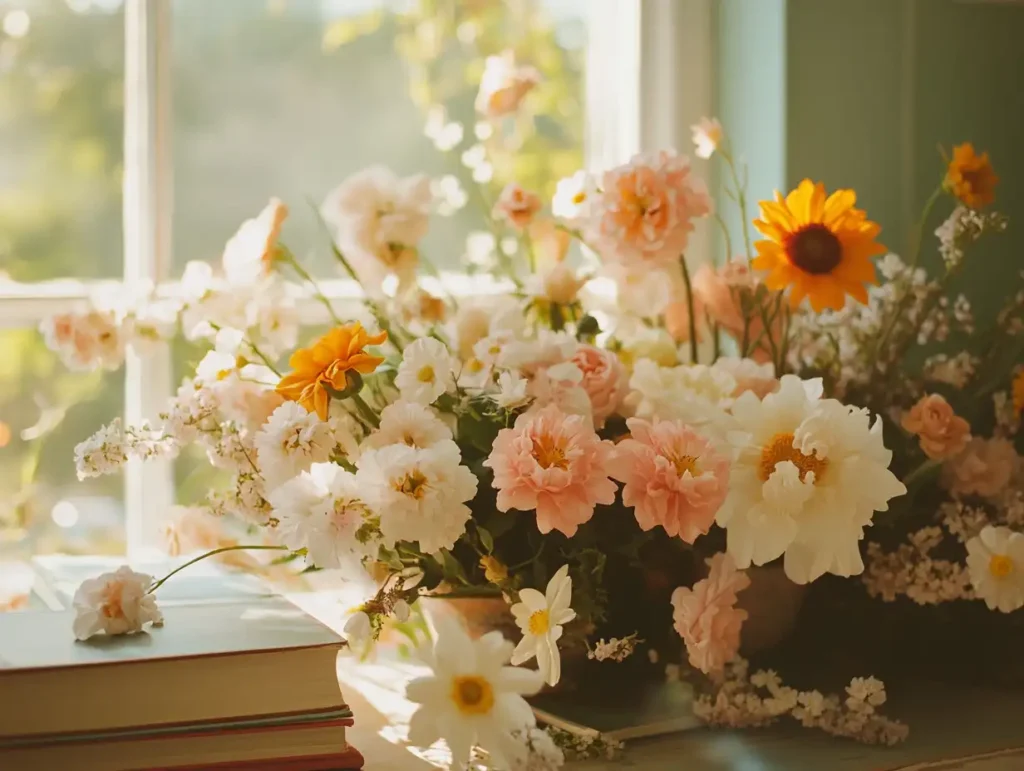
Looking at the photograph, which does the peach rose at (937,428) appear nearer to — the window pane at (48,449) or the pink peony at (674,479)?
the pink peony at (674,479)

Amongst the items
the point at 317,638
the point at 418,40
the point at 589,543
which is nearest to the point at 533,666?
the point at 589,543

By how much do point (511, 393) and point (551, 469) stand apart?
8 cm

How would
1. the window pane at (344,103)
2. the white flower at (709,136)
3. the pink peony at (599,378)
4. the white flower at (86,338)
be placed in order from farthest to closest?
the window pane at (344,103), the white flower at (709,136), the white flower at (86,338), the pink peony at (599,378)

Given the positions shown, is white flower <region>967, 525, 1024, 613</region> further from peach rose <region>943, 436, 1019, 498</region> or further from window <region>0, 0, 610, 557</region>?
window <region>0, 0, 610, 557</region>

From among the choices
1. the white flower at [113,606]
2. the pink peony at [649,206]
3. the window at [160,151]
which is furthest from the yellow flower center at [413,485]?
the window at [160,151]

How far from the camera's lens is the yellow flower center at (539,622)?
0.86m

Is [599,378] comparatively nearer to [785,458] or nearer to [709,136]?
[785,458]

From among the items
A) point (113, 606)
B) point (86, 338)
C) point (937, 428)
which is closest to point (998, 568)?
point (937, 428)

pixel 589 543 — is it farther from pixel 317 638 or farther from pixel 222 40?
pixel 222 40

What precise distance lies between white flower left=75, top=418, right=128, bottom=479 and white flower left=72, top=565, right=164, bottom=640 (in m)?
0.11

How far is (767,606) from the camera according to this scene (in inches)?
44.1

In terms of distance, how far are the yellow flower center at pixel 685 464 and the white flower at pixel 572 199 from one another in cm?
38

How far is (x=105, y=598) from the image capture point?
34.7 inches

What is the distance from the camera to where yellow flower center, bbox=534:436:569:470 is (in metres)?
0.85
